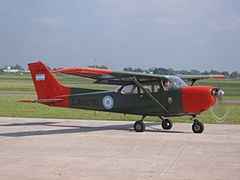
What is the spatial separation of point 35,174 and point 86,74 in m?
6.15

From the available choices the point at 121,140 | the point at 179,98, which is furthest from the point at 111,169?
the point at 179,98

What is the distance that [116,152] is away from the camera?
11.0 metres

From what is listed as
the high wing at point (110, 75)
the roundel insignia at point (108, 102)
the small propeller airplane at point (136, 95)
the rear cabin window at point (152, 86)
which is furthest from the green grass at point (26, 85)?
the rear cabin window at point (152, 86)

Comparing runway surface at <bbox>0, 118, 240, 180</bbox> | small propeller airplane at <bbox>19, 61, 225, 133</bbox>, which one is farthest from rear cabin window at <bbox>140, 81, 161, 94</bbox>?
runway surface at <bbox>0, 118, 240, 180</bbox>

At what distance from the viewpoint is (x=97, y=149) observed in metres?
11.4

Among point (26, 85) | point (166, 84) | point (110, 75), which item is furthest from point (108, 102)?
point (26, 85)

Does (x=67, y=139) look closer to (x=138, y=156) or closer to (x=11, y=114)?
(x=138, y=156)

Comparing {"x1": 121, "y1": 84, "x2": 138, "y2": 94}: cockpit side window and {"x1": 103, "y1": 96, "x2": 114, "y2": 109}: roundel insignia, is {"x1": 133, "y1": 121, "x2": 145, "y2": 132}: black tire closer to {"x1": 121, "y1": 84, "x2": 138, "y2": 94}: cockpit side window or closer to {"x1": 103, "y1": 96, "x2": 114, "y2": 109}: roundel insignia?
{"x1": 121, "y1": 84, "x2": 138, "y2": 94}: cockpit side window

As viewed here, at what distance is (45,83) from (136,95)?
13.1 feet

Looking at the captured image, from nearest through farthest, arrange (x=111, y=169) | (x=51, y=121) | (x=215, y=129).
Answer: (x=111, y=169), (x=215, y=129), (x=51, y=121)

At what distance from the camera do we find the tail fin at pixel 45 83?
17.0 m

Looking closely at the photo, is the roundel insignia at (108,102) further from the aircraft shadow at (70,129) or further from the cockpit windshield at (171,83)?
the cockpit windshield at (171,83)

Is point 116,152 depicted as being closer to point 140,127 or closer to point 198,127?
point 140,127

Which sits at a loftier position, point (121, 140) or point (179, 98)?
point (179, 98)
